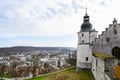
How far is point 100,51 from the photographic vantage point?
32562mm

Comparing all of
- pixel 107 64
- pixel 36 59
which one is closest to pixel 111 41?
pixel 107 64

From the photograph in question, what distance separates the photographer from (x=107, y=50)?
3006 cm

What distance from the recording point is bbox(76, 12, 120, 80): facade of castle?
23.2m

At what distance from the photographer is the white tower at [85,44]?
39.8 metres

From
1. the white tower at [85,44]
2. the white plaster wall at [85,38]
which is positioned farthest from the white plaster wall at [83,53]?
the white plaster wall at [85,38]

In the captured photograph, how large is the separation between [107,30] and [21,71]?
63.9 meters


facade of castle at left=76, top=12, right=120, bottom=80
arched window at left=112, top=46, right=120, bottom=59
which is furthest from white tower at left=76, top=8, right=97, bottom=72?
arched window at left=112, top=46, right=120, bottom=59

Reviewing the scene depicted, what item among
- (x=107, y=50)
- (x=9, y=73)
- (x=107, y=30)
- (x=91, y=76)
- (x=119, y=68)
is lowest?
(x=9, y=73)

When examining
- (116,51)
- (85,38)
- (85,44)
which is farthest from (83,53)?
(116,51)

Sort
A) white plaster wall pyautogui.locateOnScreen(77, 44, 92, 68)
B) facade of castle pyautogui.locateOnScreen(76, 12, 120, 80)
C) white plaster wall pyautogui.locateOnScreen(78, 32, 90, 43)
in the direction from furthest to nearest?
white plaster wall pyautogui.locateOnScreen(78, 32, 90, 43) < white plaster wall pyautogui.locateOnScreen(77, 44, 92, 68) < facade of castle pyautogui.locateOnScreen(76, 12, 120, 80)

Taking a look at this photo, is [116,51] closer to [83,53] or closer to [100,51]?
[100,51]

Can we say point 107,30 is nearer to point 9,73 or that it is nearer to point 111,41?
point 111,41

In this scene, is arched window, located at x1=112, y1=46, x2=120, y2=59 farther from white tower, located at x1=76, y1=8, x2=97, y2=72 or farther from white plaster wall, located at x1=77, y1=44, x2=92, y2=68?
white plaster wall, located at x1=77, y1=44, x2=92, y2=68

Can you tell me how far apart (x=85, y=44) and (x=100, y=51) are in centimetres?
778
